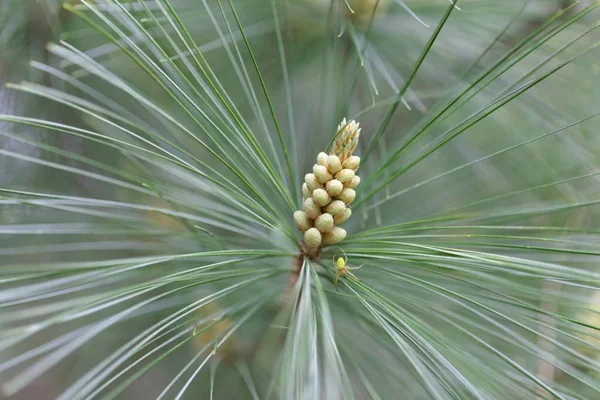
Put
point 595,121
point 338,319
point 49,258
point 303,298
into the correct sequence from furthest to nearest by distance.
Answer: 1. point 49,258
2. point 595,121
3. point 338,319
4. point 303,298

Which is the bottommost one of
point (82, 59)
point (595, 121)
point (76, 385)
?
point (76, 385)

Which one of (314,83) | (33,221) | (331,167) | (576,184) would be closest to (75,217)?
(33,221)

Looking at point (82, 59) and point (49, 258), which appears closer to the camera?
point (82, 59)

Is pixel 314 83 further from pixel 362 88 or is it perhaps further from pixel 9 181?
pixel 9 181

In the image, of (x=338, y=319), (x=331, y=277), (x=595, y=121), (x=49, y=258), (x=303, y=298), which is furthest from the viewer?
(x=49, y=258)

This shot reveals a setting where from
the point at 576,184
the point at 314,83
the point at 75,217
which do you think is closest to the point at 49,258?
the point at 75,217

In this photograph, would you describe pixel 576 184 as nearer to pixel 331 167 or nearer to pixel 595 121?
pixel 595 121

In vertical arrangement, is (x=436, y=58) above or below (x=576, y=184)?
above
